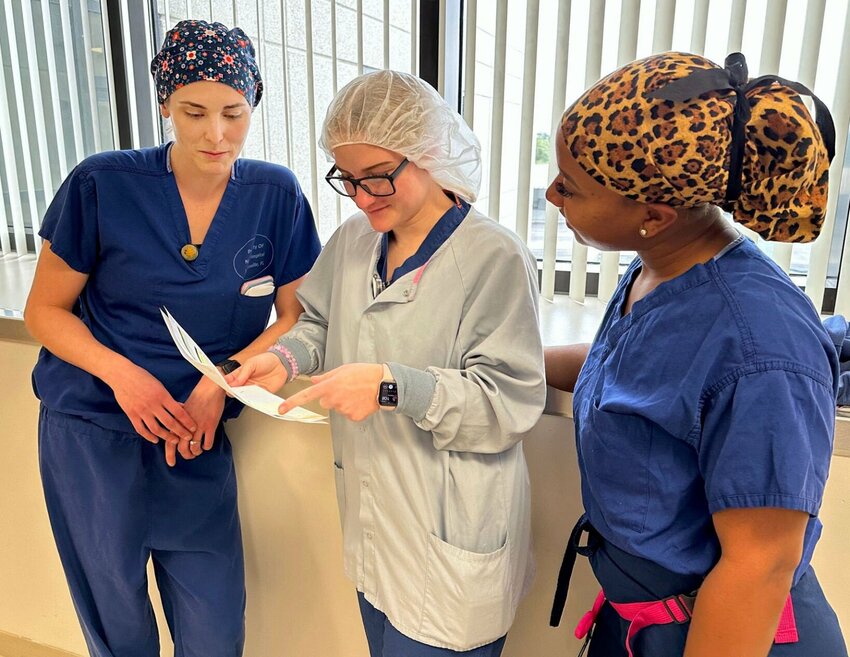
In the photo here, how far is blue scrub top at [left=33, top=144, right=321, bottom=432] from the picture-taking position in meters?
1.25

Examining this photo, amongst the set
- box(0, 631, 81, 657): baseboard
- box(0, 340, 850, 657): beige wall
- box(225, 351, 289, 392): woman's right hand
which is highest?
box(225, 351, 289, 392): woman's right hand

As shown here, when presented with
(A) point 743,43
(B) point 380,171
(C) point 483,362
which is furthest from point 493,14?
(C) point 483,362

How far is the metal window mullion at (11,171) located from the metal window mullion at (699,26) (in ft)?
7.08

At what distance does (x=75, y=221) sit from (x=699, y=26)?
135cm

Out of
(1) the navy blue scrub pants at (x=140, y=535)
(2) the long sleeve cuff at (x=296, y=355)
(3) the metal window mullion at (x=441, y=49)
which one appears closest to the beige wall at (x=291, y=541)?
(1) the navy blue scrub pants at (x=140, y=535)

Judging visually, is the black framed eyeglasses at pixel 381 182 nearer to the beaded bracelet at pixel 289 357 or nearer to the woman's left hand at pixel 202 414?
the beaded bracelet at pixel 289 357

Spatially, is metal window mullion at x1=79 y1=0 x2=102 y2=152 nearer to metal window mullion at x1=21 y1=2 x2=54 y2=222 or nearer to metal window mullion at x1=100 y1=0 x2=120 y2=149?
metal window mullion at x1=100 y1=0 x2=120 y2=149

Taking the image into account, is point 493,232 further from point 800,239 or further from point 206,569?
point 206,569

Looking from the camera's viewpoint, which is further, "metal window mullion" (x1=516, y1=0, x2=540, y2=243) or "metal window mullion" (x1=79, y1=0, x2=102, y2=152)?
"metal window mullion" (x1=79, y1=0, x2=102, y2=152)

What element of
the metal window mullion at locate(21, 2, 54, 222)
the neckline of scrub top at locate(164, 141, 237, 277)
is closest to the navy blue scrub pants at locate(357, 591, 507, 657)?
the neckline of scrub top at locate(164, 141, 237, 277)

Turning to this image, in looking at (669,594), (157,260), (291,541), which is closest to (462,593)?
(669,594)

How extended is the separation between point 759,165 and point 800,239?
0.40ft

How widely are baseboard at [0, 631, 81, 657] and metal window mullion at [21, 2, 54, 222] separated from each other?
142 centimetres

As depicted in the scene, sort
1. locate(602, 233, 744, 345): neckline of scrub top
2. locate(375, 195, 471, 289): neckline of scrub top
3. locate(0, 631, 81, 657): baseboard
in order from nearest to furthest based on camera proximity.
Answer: locate(602, 233, 744, 345): neckline of scrub top
locate(375, 195, 471, 289): neckline of scrub top
locate(0, 631, 81, 657): baseboard
